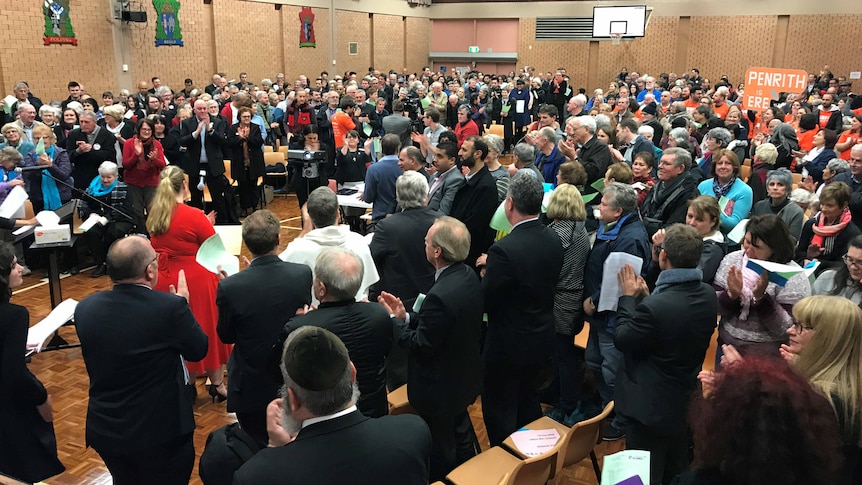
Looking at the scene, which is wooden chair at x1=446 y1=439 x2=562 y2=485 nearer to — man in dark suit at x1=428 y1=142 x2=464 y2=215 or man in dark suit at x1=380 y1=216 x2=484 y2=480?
man in dark suit at x1=380 y1=216 x2=484 y2=480

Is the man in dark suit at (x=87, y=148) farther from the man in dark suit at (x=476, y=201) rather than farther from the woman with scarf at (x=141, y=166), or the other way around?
the man in dark suit at (x=476, y=201)

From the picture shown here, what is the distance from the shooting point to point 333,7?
20.1 meters

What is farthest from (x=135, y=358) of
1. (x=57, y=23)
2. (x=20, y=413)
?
(x=57, y=23)

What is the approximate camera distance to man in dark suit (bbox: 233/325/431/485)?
1.66 meters

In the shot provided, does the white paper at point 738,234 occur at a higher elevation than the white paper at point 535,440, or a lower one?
higher

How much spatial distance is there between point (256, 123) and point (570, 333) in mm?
6218

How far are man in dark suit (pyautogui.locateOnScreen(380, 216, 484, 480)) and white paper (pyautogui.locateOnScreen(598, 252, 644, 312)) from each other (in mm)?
951

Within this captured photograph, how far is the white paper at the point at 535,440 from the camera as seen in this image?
311 centimetres

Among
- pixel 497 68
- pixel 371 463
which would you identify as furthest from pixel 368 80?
pixel 371 463

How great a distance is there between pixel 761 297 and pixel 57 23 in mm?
14172

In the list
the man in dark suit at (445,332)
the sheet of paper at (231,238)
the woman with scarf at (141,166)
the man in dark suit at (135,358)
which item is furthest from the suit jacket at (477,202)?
the woman with scarf at (141,166)

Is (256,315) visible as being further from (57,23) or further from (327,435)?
(57,23)

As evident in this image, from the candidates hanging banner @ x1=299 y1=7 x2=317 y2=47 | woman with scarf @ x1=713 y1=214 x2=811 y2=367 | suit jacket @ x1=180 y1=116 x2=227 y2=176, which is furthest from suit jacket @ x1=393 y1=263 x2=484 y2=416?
hanging banner @ x1=299 y1=7 x2=317 y2=47

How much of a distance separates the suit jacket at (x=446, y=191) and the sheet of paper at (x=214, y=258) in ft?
5.93
